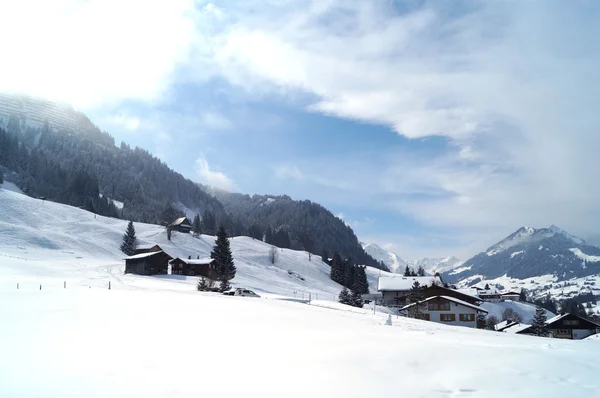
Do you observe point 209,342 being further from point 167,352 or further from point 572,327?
point 572,327

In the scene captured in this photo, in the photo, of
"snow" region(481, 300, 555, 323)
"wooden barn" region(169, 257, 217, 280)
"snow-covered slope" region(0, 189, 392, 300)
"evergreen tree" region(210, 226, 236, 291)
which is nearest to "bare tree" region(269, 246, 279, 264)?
"snow-covered slope" region(0, 189, 392, 300)

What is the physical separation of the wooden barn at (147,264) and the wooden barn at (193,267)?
4089 mm

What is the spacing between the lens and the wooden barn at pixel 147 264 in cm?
7219

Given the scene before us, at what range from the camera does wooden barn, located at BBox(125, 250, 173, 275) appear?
72.2 meters

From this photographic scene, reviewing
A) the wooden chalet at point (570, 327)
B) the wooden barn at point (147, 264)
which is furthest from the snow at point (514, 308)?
the wooden barn at point (147, 264)

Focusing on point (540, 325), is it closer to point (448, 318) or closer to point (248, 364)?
point (448, 318)

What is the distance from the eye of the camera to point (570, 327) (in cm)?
6888

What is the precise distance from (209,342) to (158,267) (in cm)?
→ 7016

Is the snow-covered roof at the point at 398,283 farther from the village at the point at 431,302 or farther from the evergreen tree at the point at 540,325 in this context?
the evergreen tree at the point at 540,325

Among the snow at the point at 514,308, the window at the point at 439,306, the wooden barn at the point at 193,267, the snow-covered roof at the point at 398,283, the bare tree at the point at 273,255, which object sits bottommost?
the snow at the point at 514,308

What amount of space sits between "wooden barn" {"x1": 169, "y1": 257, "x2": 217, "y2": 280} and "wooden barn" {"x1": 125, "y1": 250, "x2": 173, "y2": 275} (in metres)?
4.09

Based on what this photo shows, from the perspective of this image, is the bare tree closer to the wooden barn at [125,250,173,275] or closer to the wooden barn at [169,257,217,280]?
the wooden barn at [169,257,217,280]

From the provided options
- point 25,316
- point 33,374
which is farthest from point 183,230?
point 33,374

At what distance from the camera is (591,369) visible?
10.4m
